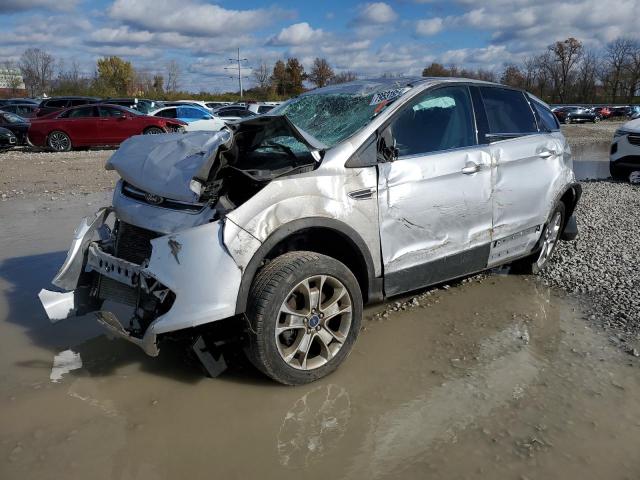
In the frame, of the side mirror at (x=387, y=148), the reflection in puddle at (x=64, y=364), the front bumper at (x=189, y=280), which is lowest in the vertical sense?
the reflection in puddle at (x=64, y=364)

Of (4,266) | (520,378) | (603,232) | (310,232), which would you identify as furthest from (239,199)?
(603,232)

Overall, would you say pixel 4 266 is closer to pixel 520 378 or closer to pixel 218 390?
pixel 218 390

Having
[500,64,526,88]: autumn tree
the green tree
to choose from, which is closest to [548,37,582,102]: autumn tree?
[500,64,526,88]: autumn tree

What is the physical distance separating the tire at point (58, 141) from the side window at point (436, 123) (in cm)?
1646

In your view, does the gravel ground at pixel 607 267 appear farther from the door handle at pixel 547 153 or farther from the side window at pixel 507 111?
the side window at pixel 507 111

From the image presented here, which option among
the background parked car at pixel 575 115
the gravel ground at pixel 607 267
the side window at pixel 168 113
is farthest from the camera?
the background parked car at pixel 575 115

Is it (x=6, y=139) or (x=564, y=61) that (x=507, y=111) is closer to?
(x=6, y=139)

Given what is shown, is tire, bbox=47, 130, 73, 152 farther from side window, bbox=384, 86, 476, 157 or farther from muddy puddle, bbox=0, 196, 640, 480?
side window, bbox=384, 86, 476, 157

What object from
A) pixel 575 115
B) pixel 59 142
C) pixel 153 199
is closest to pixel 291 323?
pixel 153 199

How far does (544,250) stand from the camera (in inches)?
214

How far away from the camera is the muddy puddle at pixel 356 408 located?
2705 millimetres

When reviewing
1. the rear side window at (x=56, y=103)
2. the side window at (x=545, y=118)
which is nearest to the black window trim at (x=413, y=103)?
the side window at (x=545, y=118)

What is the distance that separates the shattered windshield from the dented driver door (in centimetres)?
20

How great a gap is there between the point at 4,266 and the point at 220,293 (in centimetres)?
381
